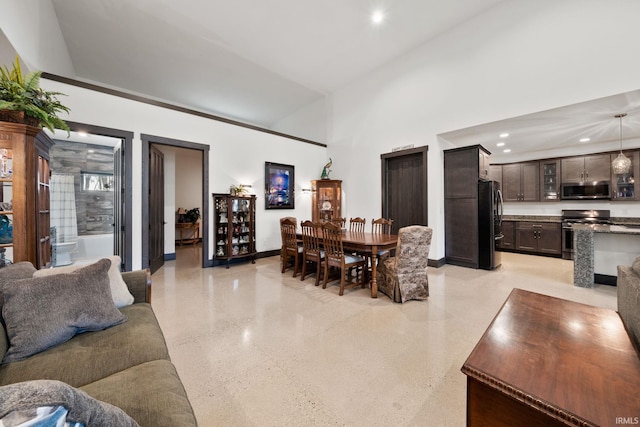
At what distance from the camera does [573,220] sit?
5.68 meters

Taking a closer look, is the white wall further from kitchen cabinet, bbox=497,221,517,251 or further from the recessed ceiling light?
the recessed ceiling light

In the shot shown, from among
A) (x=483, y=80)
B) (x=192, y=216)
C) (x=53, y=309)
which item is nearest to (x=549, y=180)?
(x=483, y=80)

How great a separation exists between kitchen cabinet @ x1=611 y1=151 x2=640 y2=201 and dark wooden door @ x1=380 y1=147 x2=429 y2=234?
390cm

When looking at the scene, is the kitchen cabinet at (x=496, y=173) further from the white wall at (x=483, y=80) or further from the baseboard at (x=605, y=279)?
the baseboard at (x=605, y=279)

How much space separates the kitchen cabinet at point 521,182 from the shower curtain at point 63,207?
9834 mm

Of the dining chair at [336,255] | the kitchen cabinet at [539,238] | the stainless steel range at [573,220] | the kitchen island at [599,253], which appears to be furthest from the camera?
the kitchen cabinet at [539,238]

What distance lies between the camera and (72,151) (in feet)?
17.8

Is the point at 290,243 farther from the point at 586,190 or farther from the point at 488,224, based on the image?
the point at 586,190

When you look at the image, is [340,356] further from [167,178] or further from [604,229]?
[167,178]

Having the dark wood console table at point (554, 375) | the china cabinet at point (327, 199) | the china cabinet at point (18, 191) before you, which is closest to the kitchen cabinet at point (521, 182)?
the china cabinet at point (327, 199)

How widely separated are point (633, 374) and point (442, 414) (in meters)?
0.92

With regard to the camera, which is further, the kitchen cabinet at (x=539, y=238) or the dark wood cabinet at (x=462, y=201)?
the kitchen cabinet at (x=539, y=238)

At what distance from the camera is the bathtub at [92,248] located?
496cm

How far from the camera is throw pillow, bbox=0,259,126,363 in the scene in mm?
1293
